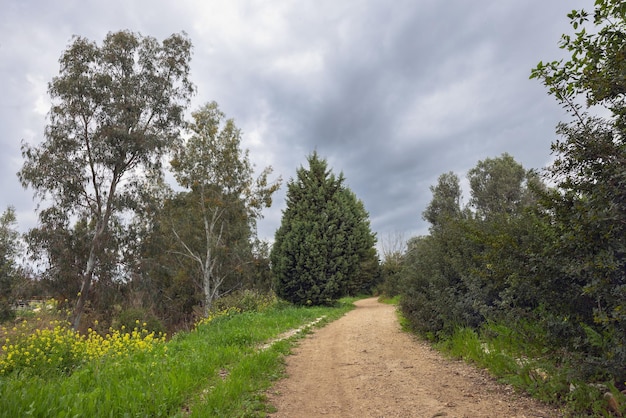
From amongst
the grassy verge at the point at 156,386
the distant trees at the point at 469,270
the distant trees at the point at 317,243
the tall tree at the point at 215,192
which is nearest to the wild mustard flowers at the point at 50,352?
the grassy verge at the point at 156,386

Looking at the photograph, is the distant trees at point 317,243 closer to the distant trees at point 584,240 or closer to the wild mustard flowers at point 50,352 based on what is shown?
the wild mustard flowers at point 50,352

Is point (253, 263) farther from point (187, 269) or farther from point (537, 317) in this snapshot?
point (537, 317)

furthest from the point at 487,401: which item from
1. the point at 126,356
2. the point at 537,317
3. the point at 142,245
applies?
the point at 142,245

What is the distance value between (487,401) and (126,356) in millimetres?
5679

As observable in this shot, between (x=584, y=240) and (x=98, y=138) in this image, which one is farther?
(x=98, y=138)

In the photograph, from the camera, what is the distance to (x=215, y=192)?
24422 mm

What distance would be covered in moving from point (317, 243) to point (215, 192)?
30.9 ft

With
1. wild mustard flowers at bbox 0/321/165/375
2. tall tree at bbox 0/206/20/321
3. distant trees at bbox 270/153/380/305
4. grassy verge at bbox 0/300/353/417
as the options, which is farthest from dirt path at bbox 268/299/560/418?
tall tree at bbox 0/206/20/321

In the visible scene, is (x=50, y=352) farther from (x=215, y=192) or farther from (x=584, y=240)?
(x=215, y=192)

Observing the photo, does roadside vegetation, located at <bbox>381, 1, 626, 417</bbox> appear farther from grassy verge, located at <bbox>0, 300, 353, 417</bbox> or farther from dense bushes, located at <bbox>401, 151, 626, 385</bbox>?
grassy verge, located at <bbox>0, 300, 353, 417</bbox>

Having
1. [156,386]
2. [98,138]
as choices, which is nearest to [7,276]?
[98,138]

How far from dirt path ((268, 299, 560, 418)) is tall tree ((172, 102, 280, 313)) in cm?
1822

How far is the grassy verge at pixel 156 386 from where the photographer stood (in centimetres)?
334

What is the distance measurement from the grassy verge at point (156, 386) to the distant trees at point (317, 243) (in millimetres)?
11223
